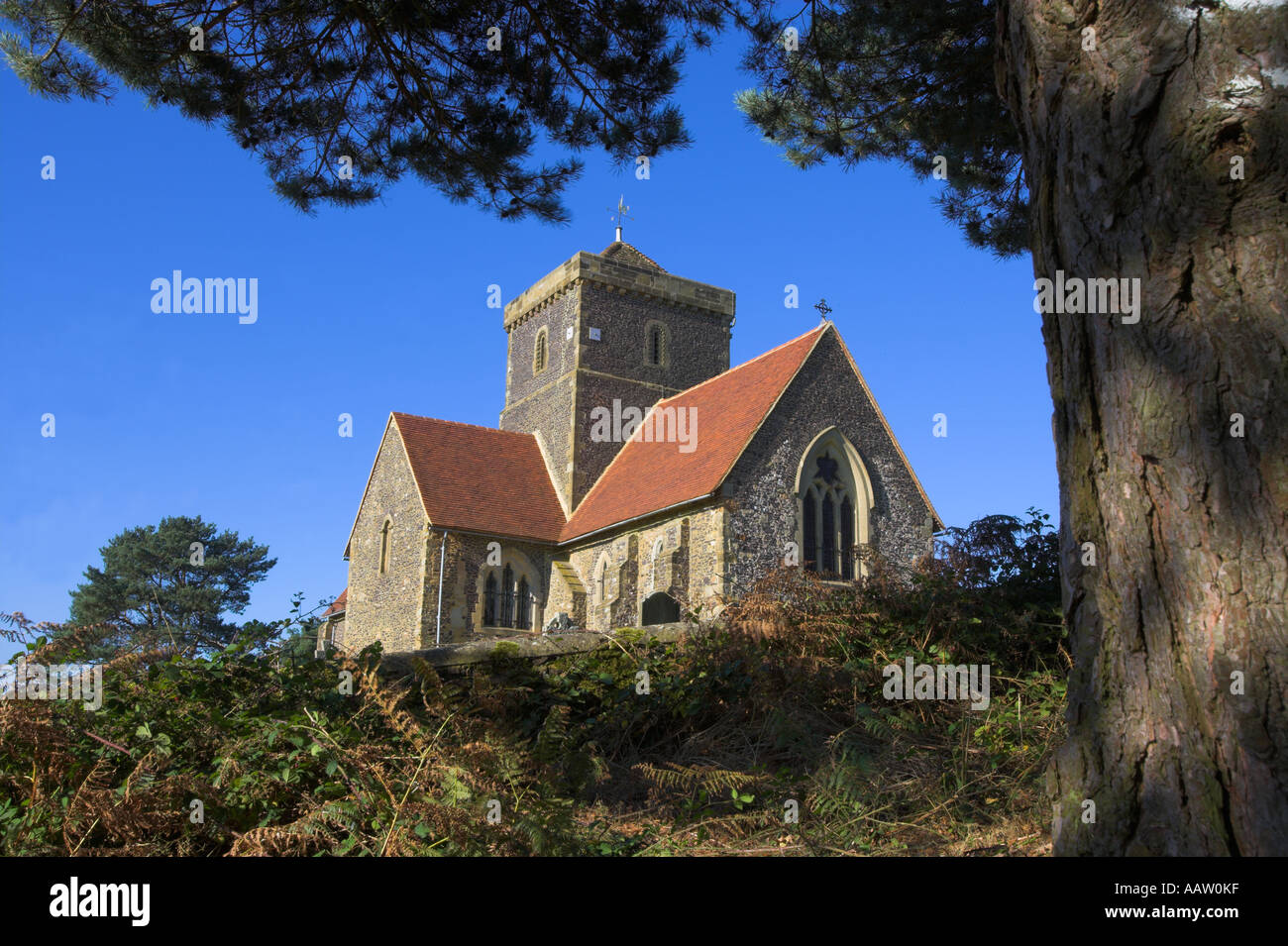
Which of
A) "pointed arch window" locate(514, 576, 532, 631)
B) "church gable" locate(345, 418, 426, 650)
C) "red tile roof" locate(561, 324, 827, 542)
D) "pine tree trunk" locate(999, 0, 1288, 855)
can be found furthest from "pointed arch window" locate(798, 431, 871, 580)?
"pine tree trunk" locate(999, 0, 1288, 855)

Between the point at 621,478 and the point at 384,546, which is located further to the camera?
the point at 384,546

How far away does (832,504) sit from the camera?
1978cm

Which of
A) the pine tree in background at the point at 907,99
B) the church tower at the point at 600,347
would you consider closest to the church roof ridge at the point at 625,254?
the church tower at the point at 600,347

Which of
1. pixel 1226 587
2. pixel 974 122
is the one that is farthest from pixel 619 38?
pixel 1226 587

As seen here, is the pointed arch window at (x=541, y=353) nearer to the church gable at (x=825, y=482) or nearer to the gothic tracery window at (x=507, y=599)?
the gothic tracery window at (x=507, y=599)

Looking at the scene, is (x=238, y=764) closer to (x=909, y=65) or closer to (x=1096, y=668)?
(x=1096, y=668)

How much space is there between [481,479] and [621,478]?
3506 millimetres

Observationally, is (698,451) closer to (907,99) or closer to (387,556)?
(387,556)

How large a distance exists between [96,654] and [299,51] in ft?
16.7

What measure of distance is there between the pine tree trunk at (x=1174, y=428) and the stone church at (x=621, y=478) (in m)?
12.1

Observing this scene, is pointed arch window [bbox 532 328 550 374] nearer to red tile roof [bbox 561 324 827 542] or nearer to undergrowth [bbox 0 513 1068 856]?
red tile roof [bbox 561 324 827 542]

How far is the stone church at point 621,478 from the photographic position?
1897 centimetres

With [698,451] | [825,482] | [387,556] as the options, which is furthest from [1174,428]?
[387,556]

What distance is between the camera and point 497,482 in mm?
24438
